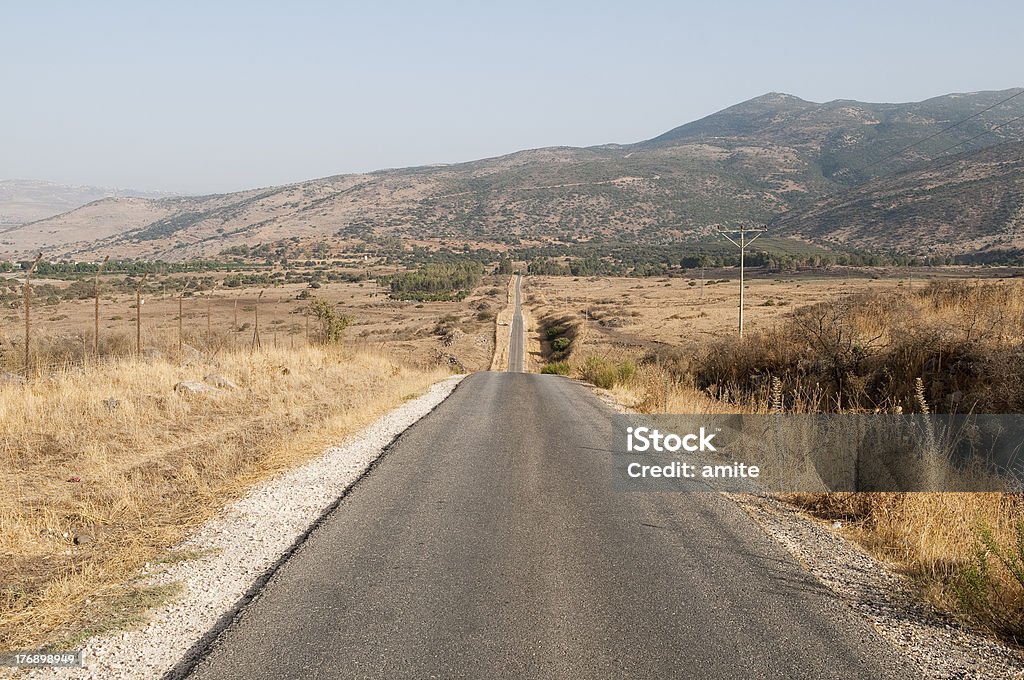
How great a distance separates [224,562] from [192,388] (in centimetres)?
1211

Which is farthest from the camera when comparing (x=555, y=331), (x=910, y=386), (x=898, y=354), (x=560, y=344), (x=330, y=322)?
(x=555, y=331)

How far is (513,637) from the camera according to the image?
473 cm

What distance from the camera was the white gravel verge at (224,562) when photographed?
15.1 ft

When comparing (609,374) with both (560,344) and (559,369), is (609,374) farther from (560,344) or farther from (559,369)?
(560,344)

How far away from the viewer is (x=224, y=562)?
6.40 meters

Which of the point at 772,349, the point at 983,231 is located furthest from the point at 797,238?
the point at 772,349

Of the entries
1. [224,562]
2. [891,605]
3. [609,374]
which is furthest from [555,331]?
[891,605]

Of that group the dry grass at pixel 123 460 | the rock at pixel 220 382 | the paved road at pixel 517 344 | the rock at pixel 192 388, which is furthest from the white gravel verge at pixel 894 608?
the paved road at pixel 517 344

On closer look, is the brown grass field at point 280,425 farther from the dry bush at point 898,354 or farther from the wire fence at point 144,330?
the wire fence at point 144,330

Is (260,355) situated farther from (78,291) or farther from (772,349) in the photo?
(78,291)

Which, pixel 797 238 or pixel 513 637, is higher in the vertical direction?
pixel 797 238

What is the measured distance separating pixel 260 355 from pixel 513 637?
2218 centimetres

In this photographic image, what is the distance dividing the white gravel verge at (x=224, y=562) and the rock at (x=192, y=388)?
709cm

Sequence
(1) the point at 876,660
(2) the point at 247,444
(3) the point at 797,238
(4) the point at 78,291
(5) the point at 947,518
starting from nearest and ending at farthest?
(1) the point at 876,660
(5) the point at 947,518
(2) the point at 247,444
(4) the point at 78,291
(3) the point at 797,238
